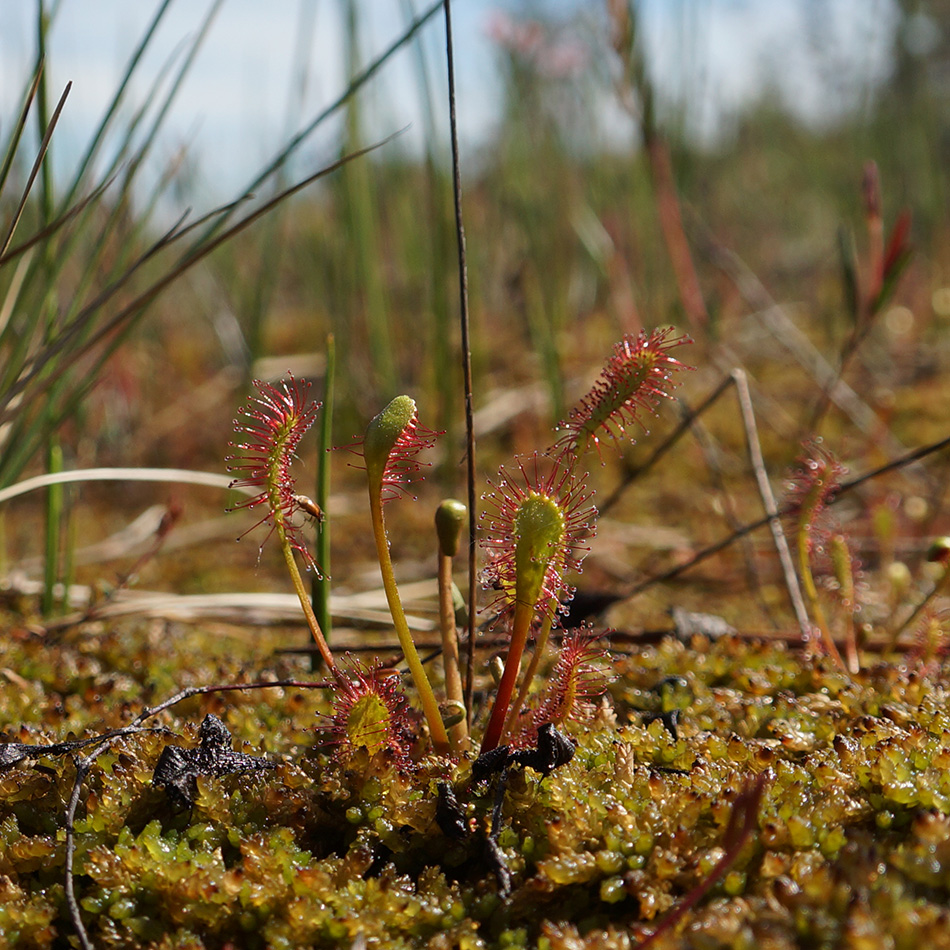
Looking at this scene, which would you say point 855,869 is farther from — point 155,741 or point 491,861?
point 155,741

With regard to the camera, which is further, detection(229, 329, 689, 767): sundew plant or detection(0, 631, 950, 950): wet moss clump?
detection(229, 329, 689, 767): sundew plant

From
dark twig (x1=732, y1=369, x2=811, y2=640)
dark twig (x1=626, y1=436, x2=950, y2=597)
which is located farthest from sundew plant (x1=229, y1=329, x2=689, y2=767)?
dark twig (x1=732, y1=369, x2=811, y2=640)

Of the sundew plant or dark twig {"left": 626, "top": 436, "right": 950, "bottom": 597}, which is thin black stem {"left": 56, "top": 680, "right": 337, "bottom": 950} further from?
dark twig {"left": 626, "top": 436, "right": 950, "bottom": 597}

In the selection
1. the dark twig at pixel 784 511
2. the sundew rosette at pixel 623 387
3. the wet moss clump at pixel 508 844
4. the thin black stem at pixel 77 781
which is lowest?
the wet moss clump at pixel 508 844

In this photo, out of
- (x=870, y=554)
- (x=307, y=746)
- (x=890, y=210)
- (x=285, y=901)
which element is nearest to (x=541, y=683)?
(x=307, y=746)

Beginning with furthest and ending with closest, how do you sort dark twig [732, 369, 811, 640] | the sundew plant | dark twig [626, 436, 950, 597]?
dark twig [732, 369, 811, 640]
dark twig [626, 436, 950, 597]
the sundew plant

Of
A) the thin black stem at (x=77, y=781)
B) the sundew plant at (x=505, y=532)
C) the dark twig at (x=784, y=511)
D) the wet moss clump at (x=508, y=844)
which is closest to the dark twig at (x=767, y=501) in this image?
the dark twig at (x=784, y=511)

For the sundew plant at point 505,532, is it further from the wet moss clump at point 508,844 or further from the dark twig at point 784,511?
the dark twig at point 784,511
